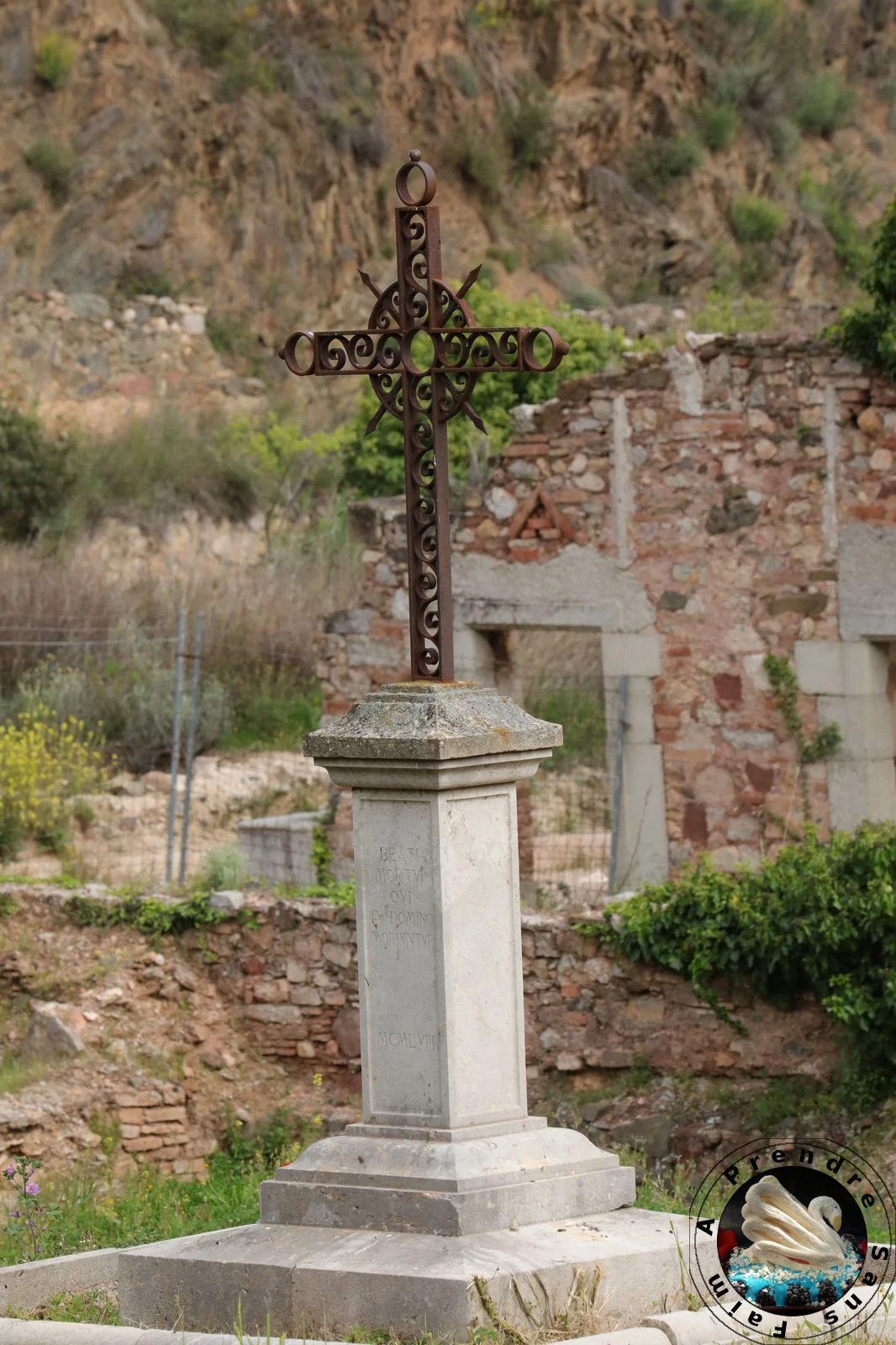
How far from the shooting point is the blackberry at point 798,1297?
513cm

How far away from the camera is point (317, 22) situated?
28.1m

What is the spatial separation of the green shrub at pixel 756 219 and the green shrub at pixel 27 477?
45.1ft

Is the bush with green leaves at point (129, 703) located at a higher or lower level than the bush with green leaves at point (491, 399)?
lower

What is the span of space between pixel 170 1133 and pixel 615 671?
406cm

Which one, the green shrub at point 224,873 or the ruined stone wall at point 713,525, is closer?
the green shrub at point 224,873

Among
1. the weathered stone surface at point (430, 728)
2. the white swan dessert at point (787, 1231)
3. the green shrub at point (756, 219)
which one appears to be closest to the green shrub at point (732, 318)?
the green shrub at point (756, 219)

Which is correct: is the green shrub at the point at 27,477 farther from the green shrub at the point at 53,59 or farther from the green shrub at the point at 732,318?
the green shrub at the point at 732,318

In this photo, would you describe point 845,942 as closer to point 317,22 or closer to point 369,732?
point 369,732

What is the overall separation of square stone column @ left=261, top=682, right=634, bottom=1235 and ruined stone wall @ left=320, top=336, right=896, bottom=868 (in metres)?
5.53

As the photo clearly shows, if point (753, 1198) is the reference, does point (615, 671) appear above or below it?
above

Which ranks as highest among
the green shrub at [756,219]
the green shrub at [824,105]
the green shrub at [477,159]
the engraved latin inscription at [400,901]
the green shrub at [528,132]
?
the green shrub at [824,105]

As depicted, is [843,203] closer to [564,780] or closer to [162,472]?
[162,472]

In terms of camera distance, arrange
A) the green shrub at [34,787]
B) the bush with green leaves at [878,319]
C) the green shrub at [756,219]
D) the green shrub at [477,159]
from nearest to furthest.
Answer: the bush with green leaves at [878,319] < the green shrub at [34,787] < the green shrub at [477,159] < the green shrub at [756,219]

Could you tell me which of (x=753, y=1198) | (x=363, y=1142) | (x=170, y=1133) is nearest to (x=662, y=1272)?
(x=753, y=1198)
